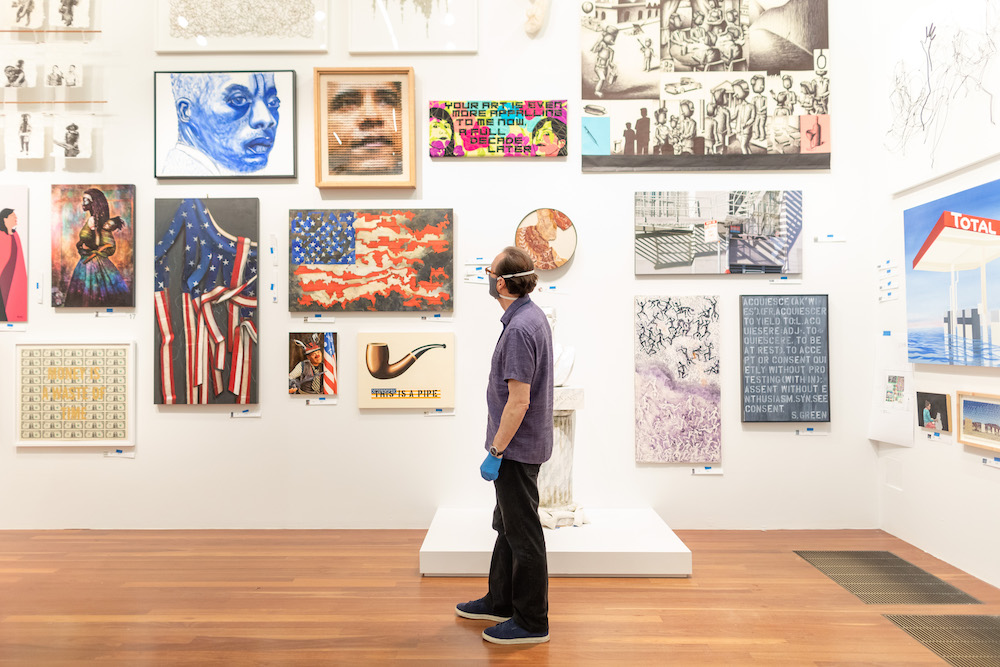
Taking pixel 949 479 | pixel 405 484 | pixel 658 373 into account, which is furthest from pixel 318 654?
pixel 949 479

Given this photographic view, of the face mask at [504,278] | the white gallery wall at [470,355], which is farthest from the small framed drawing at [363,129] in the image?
the face mask at [504,278]

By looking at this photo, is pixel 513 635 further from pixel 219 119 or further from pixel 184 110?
pixel 184 110

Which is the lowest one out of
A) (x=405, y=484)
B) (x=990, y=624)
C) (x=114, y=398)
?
(x=990, y=624)

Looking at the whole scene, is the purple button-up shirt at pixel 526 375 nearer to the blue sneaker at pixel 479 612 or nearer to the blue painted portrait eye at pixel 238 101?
the blue sneaker at pixel 479 612

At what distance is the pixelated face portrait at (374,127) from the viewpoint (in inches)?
157

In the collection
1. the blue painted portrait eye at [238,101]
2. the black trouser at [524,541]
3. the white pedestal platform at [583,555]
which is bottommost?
the white pedestal platform at [583,555]

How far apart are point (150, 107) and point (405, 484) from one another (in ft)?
9.66

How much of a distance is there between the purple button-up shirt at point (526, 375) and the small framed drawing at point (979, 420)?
7.47 ft

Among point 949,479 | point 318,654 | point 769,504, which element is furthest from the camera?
point 769,504

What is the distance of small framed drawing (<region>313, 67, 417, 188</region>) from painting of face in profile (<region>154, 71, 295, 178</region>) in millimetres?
234

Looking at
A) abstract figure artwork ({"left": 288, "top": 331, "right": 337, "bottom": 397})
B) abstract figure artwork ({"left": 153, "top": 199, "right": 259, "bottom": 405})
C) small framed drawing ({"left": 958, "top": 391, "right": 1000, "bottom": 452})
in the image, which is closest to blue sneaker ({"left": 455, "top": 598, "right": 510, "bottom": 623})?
abstract figure artwork ({"left": 288, "top": 331, "right": 337, "bottom": 397})

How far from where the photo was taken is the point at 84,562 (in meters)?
3.40

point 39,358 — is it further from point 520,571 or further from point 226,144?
point 520,571

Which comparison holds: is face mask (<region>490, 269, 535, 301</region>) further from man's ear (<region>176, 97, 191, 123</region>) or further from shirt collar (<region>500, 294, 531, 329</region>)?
man's ear (<region>176, 97, 191, 123</region>)
